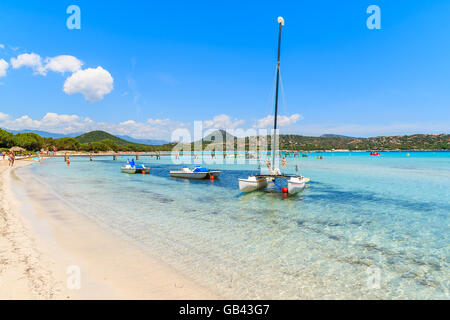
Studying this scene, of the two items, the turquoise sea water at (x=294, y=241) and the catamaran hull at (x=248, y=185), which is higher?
the catamaran hull at (x=248, y=185)

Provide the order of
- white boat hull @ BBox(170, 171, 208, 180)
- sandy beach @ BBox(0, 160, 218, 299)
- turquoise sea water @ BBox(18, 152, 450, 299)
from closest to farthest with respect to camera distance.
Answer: sandy beach @ BBox(0, 160, 218, 299), turquoise sea water @ BBox(18, 152, 450, 299), white boat hull @ BBox(170, 171, 208, 180)

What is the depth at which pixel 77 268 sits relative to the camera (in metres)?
7.40

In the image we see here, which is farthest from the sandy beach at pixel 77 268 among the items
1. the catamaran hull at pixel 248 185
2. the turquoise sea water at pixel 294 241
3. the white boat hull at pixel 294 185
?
the white boat hull at pixel 294 185

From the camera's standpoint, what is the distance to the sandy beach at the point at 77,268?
605 cm

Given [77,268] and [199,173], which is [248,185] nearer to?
[199,173]

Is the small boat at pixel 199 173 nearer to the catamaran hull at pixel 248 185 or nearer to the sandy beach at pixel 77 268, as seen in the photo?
the catamaran hull at pixel 248 185

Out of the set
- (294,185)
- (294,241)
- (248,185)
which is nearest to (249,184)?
(248,185)

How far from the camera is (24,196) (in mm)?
19922

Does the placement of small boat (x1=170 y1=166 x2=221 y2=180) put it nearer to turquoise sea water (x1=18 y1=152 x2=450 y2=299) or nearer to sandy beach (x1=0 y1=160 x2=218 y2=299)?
turquoise sea water (x1=18 y1=152 x2=450 y2=299)

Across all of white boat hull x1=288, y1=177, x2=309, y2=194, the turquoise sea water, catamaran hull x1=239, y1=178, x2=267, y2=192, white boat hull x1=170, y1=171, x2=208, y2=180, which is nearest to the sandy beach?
the turquoise sea water

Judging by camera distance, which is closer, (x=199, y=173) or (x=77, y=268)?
(x=77, y=268)

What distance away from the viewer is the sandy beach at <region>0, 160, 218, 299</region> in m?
6.05
